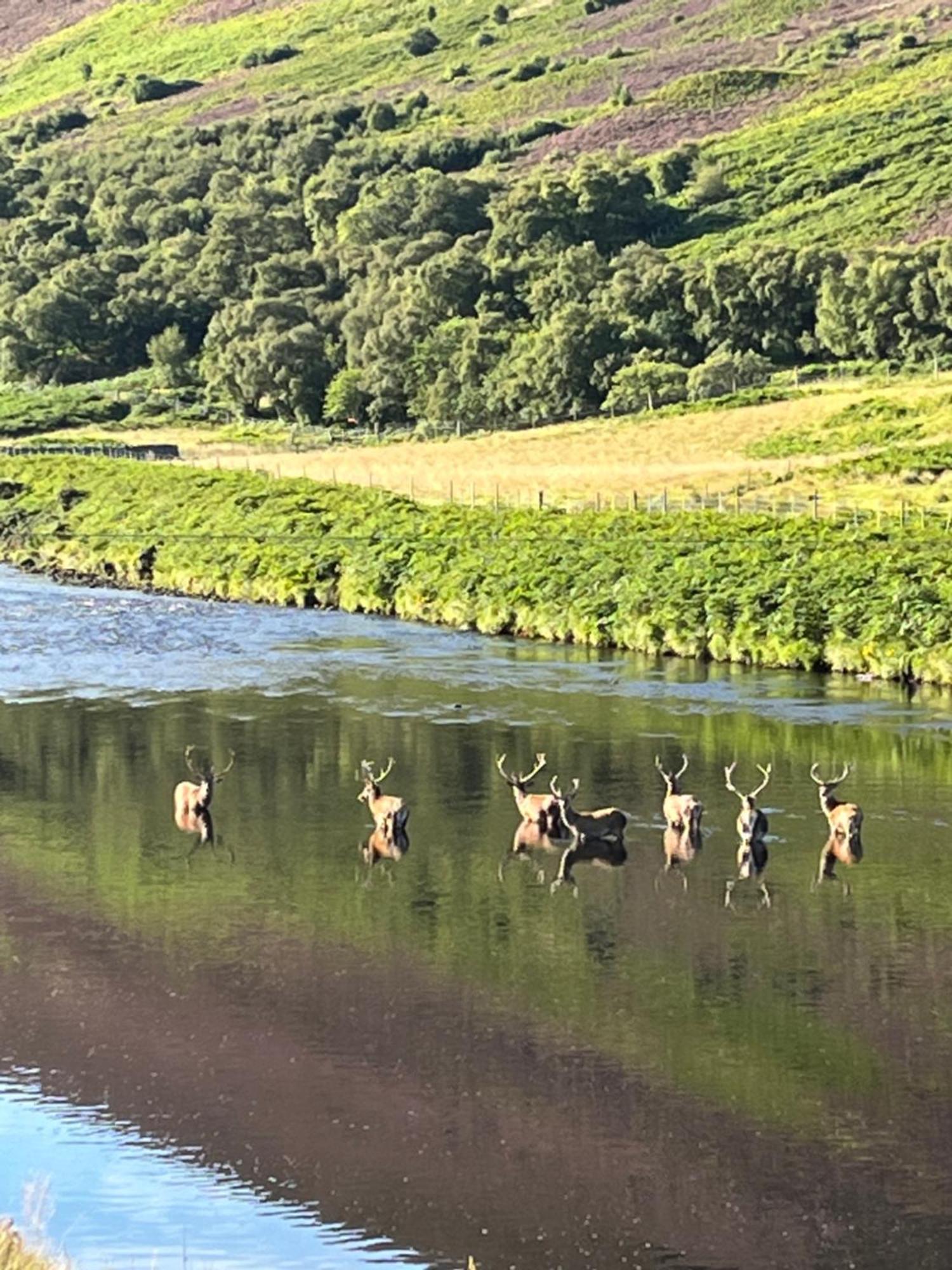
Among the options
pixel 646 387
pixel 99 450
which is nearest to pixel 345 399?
pixel 99 450

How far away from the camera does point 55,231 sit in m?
162

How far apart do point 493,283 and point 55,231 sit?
4471 centimetres

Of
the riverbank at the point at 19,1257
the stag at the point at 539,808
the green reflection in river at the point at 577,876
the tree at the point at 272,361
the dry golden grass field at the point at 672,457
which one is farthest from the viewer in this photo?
the tree at the point at 272,361

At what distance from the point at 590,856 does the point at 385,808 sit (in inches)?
128

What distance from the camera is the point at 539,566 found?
6200cm

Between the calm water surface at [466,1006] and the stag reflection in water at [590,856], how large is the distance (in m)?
0.30

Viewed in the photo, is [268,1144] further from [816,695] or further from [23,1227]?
[816,695]

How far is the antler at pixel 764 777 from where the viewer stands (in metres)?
36.4

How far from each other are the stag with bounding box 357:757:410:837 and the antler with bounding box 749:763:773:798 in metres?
5.06

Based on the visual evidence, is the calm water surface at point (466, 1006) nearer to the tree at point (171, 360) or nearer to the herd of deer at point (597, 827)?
the herd of deer at point (597, 827)

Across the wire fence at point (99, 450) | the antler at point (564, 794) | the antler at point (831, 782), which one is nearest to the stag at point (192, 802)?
the antler at point (564, 794)

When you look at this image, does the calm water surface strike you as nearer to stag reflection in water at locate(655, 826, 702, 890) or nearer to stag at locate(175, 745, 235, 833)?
stag reflection in water at locate(655, 826, 702, 890)

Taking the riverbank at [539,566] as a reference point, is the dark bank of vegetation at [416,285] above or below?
above

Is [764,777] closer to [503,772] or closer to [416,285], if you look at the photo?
[503,772]
